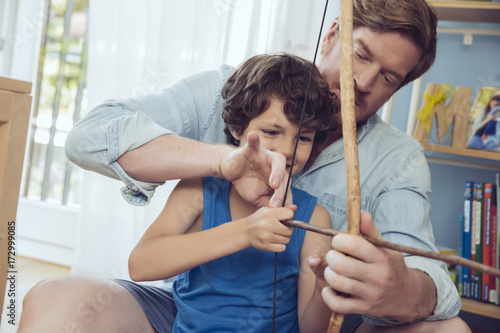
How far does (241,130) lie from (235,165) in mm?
185

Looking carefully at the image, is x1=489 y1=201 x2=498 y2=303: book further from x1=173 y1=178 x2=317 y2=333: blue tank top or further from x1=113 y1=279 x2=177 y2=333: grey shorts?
x1=113 y1=279 x2=177 y2=333: grey shorts

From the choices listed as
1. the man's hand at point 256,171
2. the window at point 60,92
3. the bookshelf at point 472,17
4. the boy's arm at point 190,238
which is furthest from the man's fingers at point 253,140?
the window at point 60,92

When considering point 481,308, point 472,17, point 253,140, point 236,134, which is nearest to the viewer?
point 253,140

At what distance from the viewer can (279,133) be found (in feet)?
3.09

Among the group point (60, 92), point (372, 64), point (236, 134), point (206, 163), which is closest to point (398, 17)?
point (372, 64)

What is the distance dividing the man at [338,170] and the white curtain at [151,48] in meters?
0.54

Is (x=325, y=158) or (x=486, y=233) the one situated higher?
(x=325, y=158)

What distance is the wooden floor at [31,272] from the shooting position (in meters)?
1.73

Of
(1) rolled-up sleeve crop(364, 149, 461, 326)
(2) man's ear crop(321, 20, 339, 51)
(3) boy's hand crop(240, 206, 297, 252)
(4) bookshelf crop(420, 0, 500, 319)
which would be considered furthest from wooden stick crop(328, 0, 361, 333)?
(4) bookshelf crop(420, 0, 500, 319)

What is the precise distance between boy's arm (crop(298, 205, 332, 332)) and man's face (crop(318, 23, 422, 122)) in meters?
0.28

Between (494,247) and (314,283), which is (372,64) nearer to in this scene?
(314,283)

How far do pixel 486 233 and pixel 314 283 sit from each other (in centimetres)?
86

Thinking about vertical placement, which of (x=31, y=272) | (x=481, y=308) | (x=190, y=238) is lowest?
(x=31, y=272)

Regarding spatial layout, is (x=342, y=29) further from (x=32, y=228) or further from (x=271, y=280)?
(x=32, y=228)
